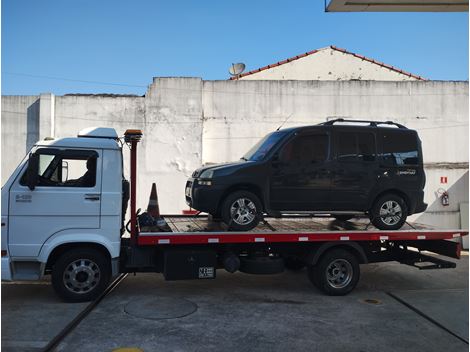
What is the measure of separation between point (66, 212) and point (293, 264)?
4388 mm

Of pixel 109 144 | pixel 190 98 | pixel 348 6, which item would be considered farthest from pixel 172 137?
pixel 348 6

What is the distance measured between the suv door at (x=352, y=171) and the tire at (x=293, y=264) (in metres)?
1.25

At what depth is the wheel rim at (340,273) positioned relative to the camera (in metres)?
7.68

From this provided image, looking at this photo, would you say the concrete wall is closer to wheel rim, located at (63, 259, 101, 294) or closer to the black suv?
the black suv

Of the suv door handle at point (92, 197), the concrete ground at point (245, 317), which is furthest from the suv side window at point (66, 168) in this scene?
the concrete ground at point (245, 317)

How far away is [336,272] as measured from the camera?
25.3ft

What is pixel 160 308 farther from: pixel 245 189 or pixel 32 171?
pixel 32 171

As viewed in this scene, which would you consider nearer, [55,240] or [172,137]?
[55,240]

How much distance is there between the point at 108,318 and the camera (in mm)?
6223

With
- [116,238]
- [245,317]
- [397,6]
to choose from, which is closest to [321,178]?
[245,317]

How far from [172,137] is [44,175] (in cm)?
633

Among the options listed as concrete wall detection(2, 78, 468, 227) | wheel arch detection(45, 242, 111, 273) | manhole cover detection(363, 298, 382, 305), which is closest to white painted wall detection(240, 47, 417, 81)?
concrete wall detection(2, 78, 468, 227)

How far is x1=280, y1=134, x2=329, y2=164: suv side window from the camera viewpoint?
7.53 metres

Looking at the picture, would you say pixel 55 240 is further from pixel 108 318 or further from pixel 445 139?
pixel 445 139
